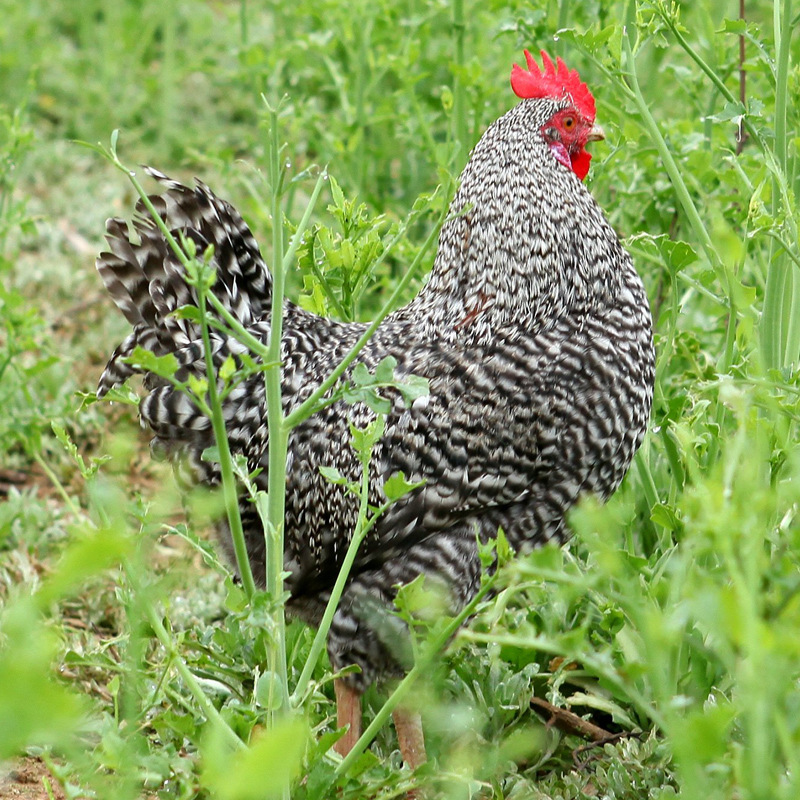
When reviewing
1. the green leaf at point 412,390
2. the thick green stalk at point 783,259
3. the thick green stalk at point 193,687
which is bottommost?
the thick green stalk at point 193,687

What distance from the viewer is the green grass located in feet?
4.92

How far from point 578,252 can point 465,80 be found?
4.47ft

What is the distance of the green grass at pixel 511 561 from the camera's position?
4.92ft

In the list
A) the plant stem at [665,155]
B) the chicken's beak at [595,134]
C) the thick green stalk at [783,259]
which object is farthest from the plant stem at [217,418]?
the chicken's beak at [595,134]

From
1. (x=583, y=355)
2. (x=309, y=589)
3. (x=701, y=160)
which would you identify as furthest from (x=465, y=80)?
(x=309, y=589)

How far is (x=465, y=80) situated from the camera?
13.3ft

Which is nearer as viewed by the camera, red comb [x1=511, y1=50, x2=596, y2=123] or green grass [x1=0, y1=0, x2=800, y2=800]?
green grass [x1=0, y1=0, x2=800, y2=800]

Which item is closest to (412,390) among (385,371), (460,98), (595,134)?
(385,371)

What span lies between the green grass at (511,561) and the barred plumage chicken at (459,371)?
15 centimetres

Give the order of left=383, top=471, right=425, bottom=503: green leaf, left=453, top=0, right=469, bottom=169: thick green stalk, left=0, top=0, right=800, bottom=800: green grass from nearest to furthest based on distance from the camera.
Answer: left=0, top=0, right=800, bottom=800: green grass < left=383, top=471, right=425, bottom=503: green leaf < left=453, top=0, right=469, bottom=169: thick green stalk

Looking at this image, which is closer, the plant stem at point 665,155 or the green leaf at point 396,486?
the green leaf at point 396,486

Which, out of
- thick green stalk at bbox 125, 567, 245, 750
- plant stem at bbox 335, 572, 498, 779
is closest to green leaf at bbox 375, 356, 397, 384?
plant stem at bbox 335, 572, 498, 779

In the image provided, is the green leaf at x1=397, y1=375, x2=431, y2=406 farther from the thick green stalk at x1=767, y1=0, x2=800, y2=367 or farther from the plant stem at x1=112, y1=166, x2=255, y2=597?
the thick green stalk at x1=767, y1=0, x2=800, y2=367

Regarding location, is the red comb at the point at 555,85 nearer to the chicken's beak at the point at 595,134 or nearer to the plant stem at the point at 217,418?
Answer: the chicken's beak at the point at 595,134
